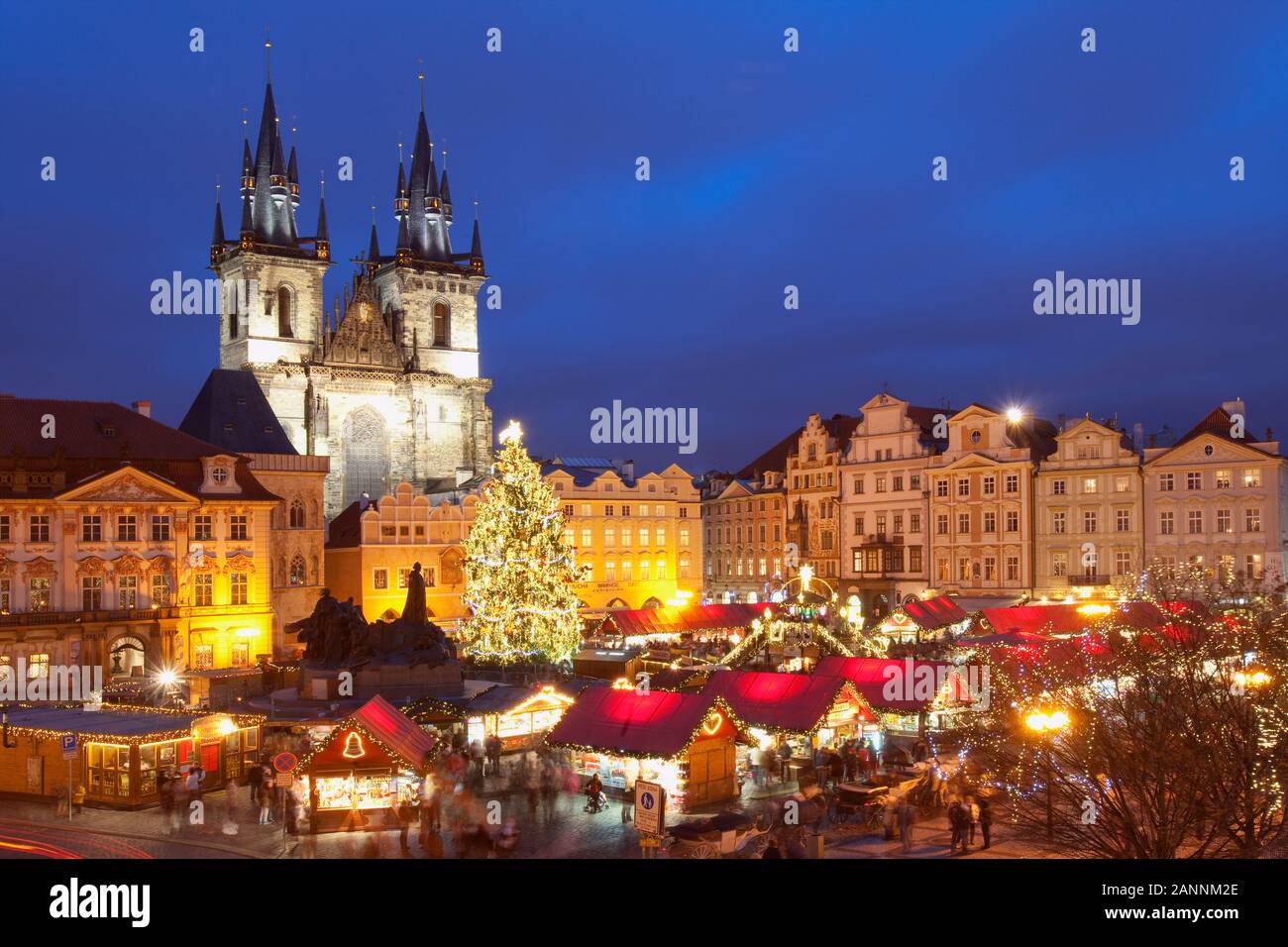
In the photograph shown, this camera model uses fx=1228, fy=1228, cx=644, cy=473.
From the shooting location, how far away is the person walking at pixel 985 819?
1847cm

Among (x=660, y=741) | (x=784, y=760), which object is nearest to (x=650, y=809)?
(x=660, y=741)

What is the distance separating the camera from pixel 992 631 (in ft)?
133

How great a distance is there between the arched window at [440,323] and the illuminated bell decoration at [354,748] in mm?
58395

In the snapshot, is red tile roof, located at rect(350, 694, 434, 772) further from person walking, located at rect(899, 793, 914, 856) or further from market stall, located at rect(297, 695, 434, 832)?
person walking, located at rect(899, 793, 914, 856)

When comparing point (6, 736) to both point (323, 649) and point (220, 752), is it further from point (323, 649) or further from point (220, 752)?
point (323, 649)

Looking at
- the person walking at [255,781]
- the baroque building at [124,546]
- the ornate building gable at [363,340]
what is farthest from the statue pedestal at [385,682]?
the ornate building gable at [363,340]

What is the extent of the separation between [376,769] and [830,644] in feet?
48.7

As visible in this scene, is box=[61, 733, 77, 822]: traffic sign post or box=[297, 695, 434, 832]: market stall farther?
box=[61, 733, 77, 822]: traffic sign post

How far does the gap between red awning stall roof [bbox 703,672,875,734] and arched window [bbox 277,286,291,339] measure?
50.9 m

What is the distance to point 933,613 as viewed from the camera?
44000 mm

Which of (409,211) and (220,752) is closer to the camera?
(220,752)

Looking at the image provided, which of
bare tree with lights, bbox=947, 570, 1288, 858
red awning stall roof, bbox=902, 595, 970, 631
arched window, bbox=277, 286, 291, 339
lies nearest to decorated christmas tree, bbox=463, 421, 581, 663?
red awning stall roof, bbox=902, 595, 970, 631

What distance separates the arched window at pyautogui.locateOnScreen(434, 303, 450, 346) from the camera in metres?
77.0
